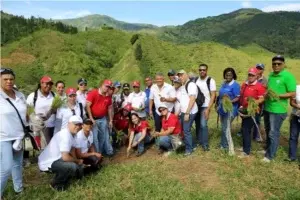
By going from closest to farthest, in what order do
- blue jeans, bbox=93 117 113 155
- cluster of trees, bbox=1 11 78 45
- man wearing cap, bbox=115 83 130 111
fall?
blue jeans, bbox=93 117 113 155 → man wearing cap, bbox=115 83 130 111 → cluster of trees, bbox=1 11 78 45

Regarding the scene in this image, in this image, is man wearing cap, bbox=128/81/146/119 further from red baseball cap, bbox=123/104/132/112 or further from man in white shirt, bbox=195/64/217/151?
man in white shirt, bbox=195/64/217/151

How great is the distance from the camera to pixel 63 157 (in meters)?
5.79

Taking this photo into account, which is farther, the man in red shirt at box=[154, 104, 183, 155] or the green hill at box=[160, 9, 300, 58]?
the green hill at box=[160, 9, 300, 58]

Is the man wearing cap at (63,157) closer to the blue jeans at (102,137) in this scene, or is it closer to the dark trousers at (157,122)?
the blue jeans at (102,137)

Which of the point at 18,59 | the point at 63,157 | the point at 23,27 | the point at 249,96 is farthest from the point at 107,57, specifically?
the point at 63,157

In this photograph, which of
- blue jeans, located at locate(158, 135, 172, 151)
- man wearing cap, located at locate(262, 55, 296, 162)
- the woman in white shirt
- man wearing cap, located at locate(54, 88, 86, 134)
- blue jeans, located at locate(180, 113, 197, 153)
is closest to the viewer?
the woman in white shirt

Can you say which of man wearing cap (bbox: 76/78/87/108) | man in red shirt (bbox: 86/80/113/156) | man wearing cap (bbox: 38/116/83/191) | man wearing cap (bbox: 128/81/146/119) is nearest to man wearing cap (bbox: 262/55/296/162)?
A: man wearing cap (bbox: 128/81/146/119)

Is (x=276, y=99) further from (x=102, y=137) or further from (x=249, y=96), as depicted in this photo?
(x=102, y=137)

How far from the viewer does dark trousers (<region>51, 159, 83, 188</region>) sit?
580 cm

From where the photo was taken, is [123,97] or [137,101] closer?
[137,101]

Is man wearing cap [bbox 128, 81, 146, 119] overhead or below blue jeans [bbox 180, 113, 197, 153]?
overhead

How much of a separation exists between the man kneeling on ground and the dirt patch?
59.2 m

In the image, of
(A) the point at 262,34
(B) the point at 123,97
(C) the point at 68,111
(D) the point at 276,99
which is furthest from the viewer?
(A) the point at 262,34

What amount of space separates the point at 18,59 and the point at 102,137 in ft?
201
